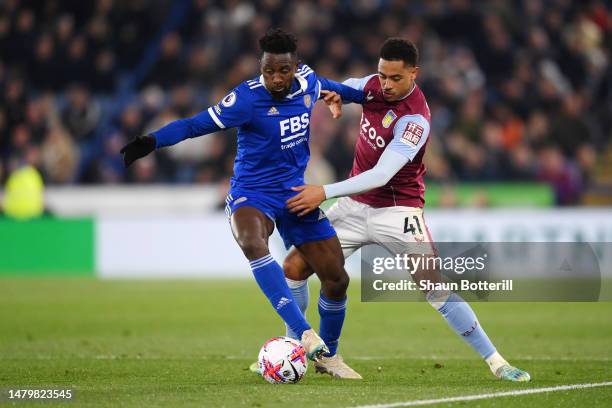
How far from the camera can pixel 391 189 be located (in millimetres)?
8508

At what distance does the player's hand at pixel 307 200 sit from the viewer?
25.2ft

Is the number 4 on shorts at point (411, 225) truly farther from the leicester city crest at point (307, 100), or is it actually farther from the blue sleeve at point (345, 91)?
the leicester city crest at point (307, 100)

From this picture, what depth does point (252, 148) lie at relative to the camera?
313 inches

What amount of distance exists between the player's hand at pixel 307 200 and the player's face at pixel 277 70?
0.75 meters

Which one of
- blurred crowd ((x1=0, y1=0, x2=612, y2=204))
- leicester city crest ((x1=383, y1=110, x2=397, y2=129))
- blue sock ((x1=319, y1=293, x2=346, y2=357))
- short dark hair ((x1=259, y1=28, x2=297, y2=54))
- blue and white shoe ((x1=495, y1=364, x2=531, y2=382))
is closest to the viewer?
short dark hair ((x1=259, y1=28, x2=297, y2=54))

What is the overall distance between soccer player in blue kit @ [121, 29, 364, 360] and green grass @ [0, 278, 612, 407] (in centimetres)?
62

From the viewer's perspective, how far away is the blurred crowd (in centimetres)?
1914

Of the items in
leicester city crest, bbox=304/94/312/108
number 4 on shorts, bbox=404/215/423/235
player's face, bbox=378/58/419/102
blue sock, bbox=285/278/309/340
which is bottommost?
blue sock, bbox=285/278/309/340

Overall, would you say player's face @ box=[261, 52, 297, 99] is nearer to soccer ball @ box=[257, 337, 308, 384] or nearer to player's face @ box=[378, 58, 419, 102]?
player's face @ box=[378, 58, 419, 102]

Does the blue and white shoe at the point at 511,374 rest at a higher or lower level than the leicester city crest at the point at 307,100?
lower

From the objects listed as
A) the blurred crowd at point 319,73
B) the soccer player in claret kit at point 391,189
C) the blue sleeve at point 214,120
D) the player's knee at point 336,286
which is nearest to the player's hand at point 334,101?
the soccer player in claret kit at point 391,189

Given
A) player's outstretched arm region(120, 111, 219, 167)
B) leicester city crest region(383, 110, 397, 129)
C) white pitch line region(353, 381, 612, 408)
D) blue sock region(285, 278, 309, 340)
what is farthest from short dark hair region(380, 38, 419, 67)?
white pitch line region(353, 381, 612, 408)

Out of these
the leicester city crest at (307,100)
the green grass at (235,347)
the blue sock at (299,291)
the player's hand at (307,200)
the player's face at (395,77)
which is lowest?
the green grass at (235,347)

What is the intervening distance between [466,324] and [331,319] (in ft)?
3.41
